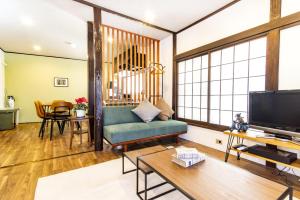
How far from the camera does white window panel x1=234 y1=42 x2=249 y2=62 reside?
8.70 ft

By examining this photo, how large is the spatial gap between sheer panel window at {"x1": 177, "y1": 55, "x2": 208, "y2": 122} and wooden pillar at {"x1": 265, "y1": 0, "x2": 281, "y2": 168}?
3.91 feet

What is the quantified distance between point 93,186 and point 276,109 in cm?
250

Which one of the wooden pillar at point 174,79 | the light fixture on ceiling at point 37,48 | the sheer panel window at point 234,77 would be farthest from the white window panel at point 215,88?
the light fixture on ceiling at point 37,48

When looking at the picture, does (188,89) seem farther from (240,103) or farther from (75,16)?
(75,16)

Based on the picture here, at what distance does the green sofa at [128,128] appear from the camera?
2723 millimetres

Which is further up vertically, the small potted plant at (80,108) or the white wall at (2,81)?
the white wall at (2,81)

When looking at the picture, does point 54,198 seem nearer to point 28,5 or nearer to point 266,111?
point 266,111

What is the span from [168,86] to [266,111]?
253 centimetres

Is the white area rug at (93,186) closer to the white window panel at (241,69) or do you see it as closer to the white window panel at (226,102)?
the white window panel at (226,102)

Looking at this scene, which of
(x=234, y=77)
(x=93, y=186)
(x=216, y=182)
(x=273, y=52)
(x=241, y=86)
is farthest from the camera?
(x=234, y=77)

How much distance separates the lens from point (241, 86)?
272cm

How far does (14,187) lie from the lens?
178cm

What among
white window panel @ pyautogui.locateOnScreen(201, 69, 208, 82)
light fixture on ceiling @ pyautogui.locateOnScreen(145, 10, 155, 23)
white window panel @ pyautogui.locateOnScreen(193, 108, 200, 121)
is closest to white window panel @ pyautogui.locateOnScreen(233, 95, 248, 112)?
white window panel @ pyautogui.locateOnScreen(201, 69, 208, 82)

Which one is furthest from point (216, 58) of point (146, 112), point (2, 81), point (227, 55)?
point (2, 81)
